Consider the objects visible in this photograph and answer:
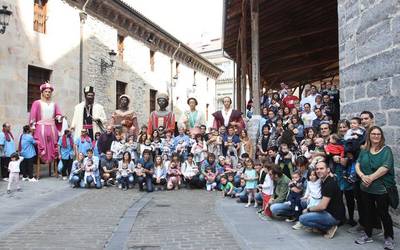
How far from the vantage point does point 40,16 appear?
1330 cm

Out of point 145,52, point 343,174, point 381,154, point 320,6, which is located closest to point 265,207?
point 343,174

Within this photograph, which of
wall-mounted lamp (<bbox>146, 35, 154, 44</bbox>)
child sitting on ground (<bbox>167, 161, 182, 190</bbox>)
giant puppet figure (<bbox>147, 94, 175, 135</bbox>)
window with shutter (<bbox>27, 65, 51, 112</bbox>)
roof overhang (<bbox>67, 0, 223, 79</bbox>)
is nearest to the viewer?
child sitting on ground (<bbox>167, 161, 182, 190</bbox>)

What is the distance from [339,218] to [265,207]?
151 centimetres

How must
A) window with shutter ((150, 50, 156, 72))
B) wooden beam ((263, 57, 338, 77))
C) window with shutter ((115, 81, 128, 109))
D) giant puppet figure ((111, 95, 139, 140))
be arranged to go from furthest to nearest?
1. window with shutter ((150, 50, 156, 72))
2. window with shutter ((115, 81, 128, 109))
3. wooden beam ((263, 57, 338, 77))
4. giant puppet figure ((111, 95, 139, 140))

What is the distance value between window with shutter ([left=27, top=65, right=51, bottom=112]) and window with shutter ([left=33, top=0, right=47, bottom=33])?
1240 millimetres

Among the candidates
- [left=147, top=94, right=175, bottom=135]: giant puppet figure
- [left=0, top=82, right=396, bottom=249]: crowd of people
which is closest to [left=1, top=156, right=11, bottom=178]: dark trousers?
[left=0, top=82, right=396, bottom=249]: crowd of people

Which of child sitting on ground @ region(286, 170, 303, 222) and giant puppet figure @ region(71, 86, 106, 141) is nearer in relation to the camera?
child sitting on ground @ region(286, 170, 303, 222)

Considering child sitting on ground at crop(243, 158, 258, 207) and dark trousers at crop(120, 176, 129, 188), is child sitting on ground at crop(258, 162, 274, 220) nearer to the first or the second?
child sitting on ground at crop(243, 158, 258, 207)

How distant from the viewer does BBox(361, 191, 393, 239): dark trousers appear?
4.52 meters

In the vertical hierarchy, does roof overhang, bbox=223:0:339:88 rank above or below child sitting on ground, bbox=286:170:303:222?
above

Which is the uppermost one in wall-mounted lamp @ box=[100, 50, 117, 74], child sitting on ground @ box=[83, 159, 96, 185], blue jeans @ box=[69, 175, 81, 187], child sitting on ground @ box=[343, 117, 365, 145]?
wall-mounted lamp @ box=[100, 50, 117, 74]

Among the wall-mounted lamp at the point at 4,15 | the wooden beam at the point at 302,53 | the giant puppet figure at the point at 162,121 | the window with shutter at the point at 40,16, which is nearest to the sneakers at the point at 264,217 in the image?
the giant puppet figure at the point at 162,121

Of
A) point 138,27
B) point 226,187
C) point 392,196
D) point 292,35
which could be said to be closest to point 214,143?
point 226,187

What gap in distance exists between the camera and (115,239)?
5090 mm
